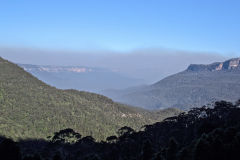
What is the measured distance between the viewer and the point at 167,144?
79438 mm

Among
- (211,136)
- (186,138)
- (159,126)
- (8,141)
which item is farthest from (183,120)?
(8,141)

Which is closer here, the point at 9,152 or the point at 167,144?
the point at 9,152

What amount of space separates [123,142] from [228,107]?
124ft

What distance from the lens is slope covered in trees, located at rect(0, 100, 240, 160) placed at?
53.9 meters

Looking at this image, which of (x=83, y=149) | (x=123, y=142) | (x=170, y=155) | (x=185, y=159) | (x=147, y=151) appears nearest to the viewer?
(x=185, y=159)

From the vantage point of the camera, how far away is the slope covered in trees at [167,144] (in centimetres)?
5388

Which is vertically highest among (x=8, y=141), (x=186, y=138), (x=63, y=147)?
(x=8, y=141)

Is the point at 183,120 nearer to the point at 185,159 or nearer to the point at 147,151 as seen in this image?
the point at 147,151

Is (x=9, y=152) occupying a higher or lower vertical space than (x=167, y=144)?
higher

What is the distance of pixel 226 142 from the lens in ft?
187

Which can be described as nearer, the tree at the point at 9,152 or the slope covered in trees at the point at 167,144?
the tree at the point at 9,152

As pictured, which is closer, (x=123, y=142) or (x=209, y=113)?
(x=123, y=142)

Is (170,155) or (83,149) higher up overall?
(170,155)

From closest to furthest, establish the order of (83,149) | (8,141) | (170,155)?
(8,141)
(170,155)
(83,149)
